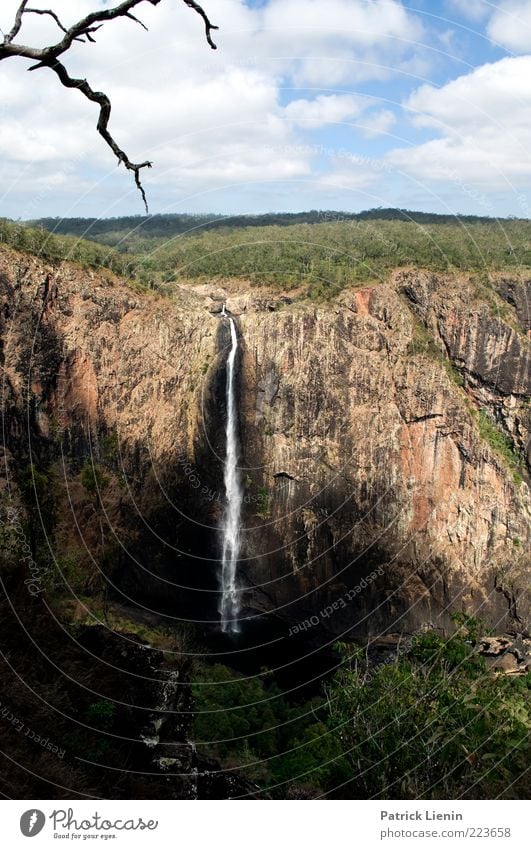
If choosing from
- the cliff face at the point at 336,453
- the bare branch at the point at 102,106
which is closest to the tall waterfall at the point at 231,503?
the cliff face at the point at 336,453

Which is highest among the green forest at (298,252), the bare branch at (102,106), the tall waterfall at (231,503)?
the green forest at (298,252)

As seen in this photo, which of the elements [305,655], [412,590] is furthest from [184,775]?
[412,590]

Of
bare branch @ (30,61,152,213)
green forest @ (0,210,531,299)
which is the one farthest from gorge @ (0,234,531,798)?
bare branch @ (30,61,152,213)

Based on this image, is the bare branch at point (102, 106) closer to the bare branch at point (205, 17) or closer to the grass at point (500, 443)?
the bare branch at point (205, 17)

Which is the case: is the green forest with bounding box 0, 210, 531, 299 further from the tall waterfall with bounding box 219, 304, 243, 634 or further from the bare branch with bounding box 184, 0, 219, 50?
the bare branch with bounding box 184, 0, 219, 50

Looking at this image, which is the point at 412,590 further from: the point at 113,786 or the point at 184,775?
the point at 113,786
